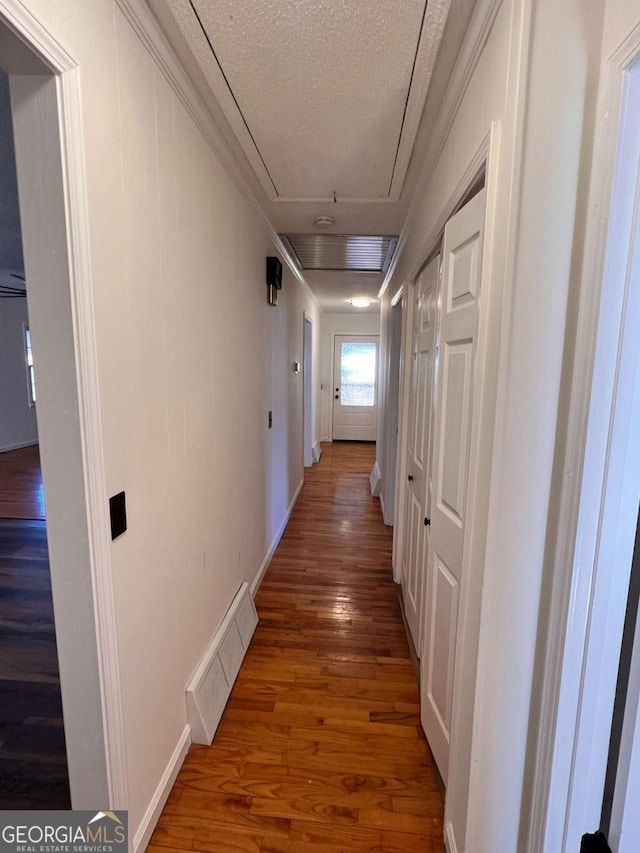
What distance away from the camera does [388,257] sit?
129 inches

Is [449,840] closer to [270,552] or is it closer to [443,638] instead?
[443,638]

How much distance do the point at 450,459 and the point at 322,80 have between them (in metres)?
1.30

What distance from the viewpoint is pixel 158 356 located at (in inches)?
46.9

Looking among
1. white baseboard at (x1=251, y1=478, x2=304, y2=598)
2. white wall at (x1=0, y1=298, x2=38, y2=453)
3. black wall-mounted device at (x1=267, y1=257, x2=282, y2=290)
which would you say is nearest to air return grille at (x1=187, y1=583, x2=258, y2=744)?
white baseboard at (x1=251, y1=478, x2=304, y2=598)

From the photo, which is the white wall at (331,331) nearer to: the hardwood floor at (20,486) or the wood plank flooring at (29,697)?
the hardwood floor at (20,486)

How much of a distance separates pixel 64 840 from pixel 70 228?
1594mm

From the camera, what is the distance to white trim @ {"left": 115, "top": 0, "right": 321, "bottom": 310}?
0.99m

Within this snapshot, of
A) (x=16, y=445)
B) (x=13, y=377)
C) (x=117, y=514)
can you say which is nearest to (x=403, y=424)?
(x=117, y=514)

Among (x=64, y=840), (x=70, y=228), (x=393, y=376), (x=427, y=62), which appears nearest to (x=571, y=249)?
(x=427, y=62)

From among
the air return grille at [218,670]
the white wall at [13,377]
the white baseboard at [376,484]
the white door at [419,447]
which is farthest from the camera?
the white wall at [13,377]

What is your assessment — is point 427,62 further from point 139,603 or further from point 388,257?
point 388,257

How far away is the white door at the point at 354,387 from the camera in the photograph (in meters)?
7.26

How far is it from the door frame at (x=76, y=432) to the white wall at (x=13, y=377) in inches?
264

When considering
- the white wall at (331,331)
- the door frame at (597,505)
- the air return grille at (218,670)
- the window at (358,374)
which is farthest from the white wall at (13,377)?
the door frame at (597,505)
